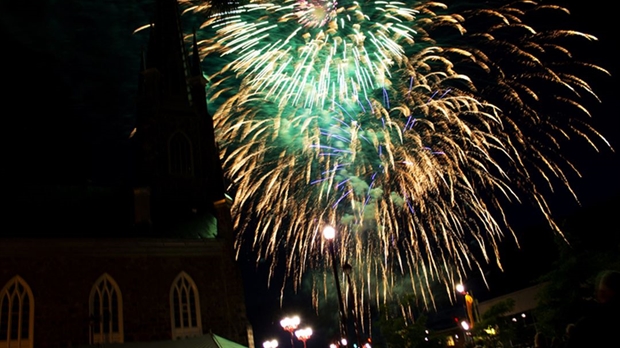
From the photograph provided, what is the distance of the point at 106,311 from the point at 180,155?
1044 centimetres

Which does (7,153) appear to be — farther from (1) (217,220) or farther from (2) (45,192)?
(1) (217,220)

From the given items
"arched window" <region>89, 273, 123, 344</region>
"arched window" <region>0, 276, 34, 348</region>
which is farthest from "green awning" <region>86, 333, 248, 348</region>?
"arched window" <region>0, 276, 34, 348</region>

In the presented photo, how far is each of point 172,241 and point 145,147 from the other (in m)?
7.62

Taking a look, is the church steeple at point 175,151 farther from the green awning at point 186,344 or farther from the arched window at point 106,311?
the green awning at point 186,344

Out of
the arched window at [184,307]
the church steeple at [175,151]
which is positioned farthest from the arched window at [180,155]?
the arched window at [184,307]

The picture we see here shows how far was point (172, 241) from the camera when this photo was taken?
22.8 meters

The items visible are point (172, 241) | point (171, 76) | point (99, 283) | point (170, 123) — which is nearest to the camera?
point (99, 283)

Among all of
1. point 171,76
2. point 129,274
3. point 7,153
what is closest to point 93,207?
point 129,274

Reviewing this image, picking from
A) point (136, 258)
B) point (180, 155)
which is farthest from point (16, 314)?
point (180, 155)

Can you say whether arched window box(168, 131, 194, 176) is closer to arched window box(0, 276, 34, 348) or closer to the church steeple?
the church steeple

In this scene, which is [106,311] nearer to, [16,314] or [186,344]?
[16,314]

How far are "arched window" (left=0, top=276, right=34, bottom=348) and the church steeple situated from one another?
552 centimetres

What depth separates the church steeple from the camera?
991 inches

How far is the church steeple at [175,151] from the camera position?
991 inches
